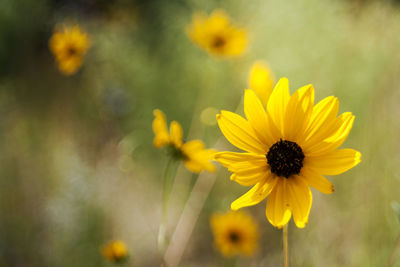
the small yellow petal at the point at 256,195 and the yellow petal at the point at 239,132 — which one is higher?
the yellow petal at the point at 239,132

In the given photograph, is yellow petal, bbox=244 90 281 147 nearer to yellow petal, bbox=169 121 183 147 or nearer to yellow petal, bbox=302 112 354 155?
yellow petal, bbox=302 112 354 155

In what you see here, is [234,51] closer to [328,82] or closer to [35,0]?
[328,82]

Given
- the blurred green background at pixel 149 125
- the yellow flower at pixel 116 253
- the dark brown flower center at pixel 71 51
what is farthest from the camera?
the dark brown flower center at pixel 71 51

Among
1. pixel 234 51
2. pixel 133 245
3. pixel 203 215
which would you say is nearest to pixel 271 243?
pixel 203 215

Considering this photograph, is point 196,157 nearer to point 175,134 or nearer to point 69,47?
point 175,134

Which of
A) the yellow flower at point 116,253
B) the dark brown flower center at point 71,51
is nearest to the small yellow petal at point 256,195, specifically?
the yellow flower at point 116,253

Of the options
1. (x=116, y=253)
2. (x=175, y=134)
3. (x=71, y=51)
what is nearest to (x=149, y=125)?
(x=71, y=51)

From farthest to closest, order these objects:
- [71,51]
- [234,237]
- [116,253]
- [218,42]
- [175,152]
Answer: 1. [71,51]
2. [218,42]
3. [234,237]
4. [116,253]
5. [175,152]

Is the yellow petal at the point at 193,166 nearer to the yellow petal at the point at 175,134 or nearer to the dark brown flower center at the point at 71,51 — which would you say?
the yellow petal at the point at 175,134
